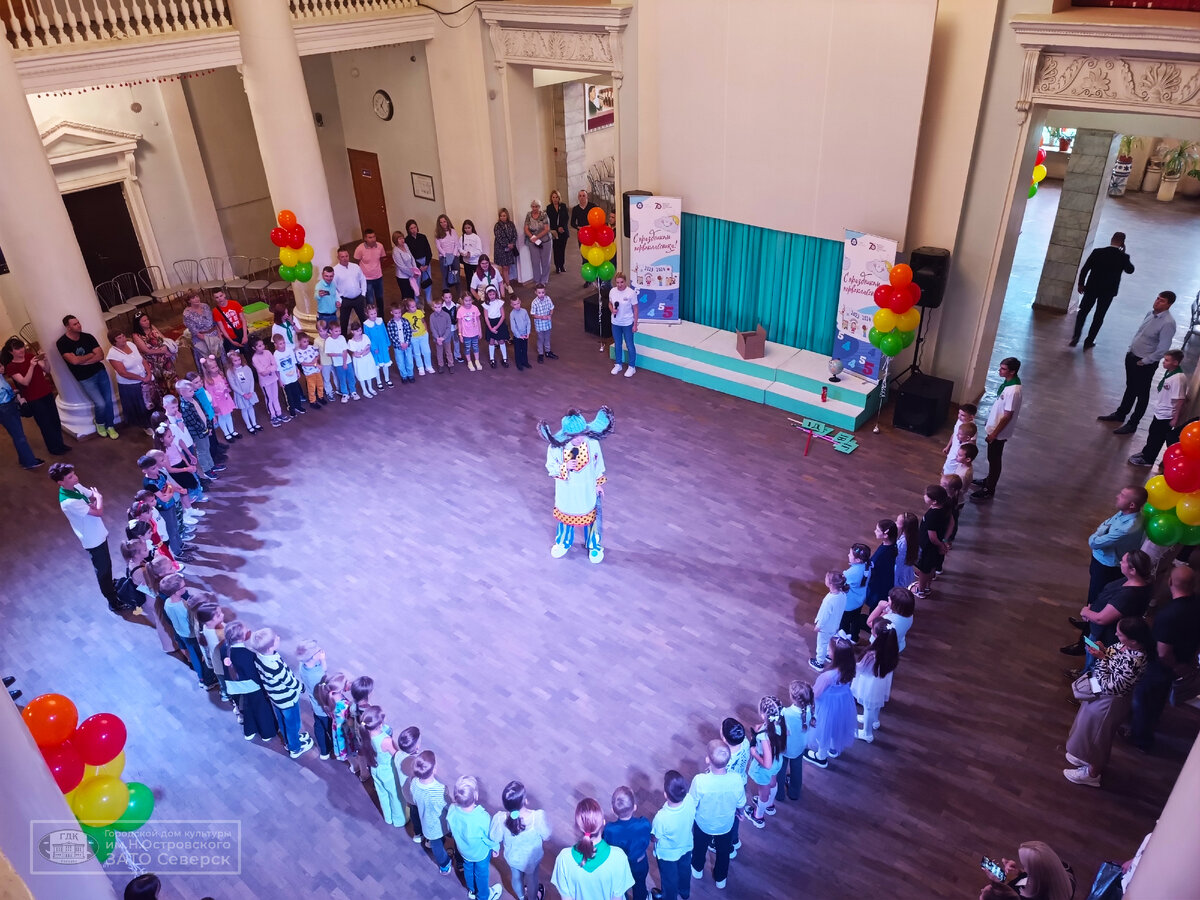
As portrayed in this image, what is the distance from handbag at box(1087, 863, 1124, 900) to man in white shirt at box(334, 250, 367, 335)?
9128mm

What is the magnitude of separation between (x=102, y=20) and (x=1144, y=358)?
1146cm

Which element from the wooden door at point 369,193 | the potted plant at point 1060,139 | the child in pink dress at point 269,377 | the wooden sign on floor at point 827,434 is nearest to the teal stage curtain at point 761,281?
the wooden sign on floor at point 827,434

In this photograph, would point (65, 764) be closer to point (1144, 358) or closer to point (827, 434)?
point (827, 434)

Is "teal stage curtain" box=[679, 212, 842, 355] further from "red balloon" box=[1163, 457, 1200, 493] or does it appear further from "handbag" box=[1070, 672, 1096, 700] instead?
"handbag" box=[1070, 672, 1096, 700]

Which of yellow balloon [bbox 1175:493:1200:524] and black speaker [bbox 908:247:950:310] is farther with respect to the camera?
black speaker [bbox 908:247:950:310]

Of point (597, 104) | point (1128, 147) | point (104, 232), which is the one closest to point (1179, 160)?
point (1128, 147)

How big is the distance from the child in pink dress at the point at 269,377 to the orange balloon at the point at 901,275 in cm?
672

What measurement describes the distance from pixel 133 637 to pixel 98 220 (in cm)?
793

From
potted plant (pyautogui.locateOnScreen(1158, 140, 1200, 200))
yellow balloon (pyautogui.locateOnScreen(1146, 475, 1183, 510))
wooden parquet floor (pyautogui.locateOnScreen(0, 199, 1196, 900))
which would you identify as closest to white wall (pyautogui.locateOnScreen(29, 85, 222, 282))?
wooden parquet floor (pyautogui.locateOnScreen(0, 199, 1196, 900))

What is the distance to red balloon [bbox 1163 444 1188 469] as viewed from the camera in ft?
19.1

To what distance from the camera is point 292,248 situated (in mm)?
10734

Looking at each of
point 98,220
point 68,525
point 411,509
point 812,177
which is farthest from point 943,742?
point 98,220

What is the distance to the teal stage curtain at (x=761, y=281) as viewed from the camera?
10.1 m

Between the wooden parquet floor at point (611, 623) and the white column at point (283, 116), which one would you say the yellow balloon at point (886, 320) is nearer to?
the wooden parquet floor at point (611, 623)
